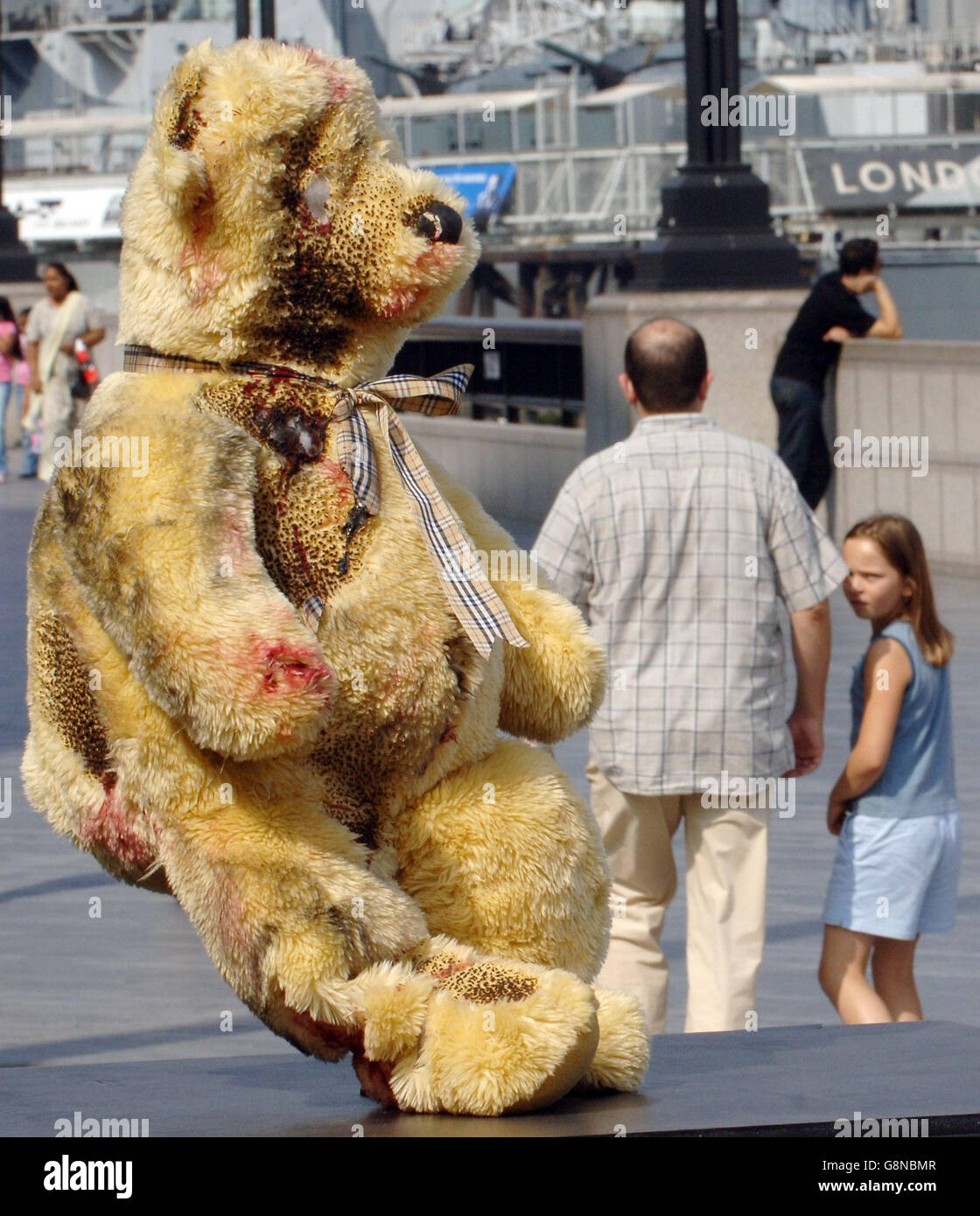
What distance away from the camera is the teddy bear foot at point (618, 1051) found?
344 cm

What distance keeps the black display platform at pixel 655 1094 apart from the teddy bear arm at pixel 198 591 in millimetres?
606

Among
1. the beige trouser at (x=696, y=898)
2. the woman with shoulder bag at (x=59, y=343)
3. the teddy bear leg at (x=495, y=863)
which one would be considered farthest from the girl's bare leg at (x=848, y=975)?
the woman with shoulder bag at (x=59, y=343)

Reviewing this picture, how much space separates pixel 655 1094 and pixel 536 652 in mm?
747

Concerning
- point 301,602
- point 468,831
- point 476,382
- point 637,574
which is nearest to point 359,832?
point 468,831

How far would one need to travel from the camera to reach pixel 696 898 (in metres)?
5.55

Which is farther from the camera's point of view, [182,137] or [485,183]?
[485,183]

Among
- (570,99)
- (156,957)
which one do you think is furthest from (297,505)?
(570,99)

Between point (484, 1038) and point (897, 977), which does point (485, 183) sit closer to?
point (897, 977)

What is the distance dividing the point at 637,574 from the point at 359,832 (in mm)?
2115

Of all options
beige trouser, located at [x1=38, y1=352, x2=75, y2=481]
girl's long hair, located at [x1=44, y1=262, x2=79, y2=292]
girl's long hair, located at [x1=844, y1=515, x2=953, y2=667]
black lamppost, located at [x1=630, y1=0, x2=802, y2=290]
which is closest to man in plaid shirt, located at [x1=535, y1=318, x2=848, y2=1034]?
girl's long hair, located at [x1=844, y1=515, x2=953, y2=667]

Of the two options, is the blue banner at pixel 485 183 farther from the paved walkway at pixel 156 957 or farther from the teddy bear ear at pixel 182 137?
the teddy bear ear at pixel 182 137
